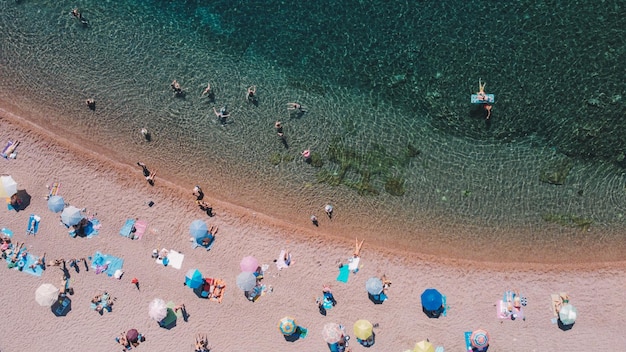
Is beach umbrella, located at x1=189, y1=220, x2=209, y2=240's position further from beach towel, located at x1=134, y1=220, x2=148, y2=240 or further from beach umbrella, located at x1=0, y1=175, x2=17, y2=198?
beach umbrella, located at x1=0, y1=175, x2=17, y2=198

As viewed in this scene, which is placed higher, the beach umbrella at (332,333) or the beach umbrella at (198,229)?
the beach umbrella at (198,229)

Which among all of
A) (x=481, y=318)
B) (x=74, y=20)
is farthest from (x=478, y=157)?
(x=74, y=20)

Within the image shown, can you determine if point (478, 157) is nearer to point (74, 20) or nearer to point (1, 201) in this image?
point (74, 20)

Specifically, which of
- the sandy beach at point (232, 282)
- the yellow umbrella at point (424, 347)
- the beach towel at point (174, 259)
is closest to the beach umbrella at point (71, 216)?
the sandy beach at point (232, 282)

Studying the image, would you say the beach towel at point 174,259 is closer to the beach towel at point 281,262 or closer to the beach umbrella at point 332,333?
the beach towel at point 281,262

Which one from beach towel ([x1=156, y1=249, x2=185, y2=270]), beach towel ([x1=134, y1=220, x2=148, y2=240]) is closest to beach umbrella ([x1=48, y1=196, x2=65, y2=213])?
beach towel ([x1=134, y1=220, x2=148, y2=240])

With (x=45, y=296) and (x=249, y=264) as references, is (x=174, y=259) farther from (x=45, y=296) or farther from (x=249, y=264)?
(x=45, y=296)

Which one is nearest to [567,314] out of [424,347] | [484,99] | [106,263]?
[424,347]
